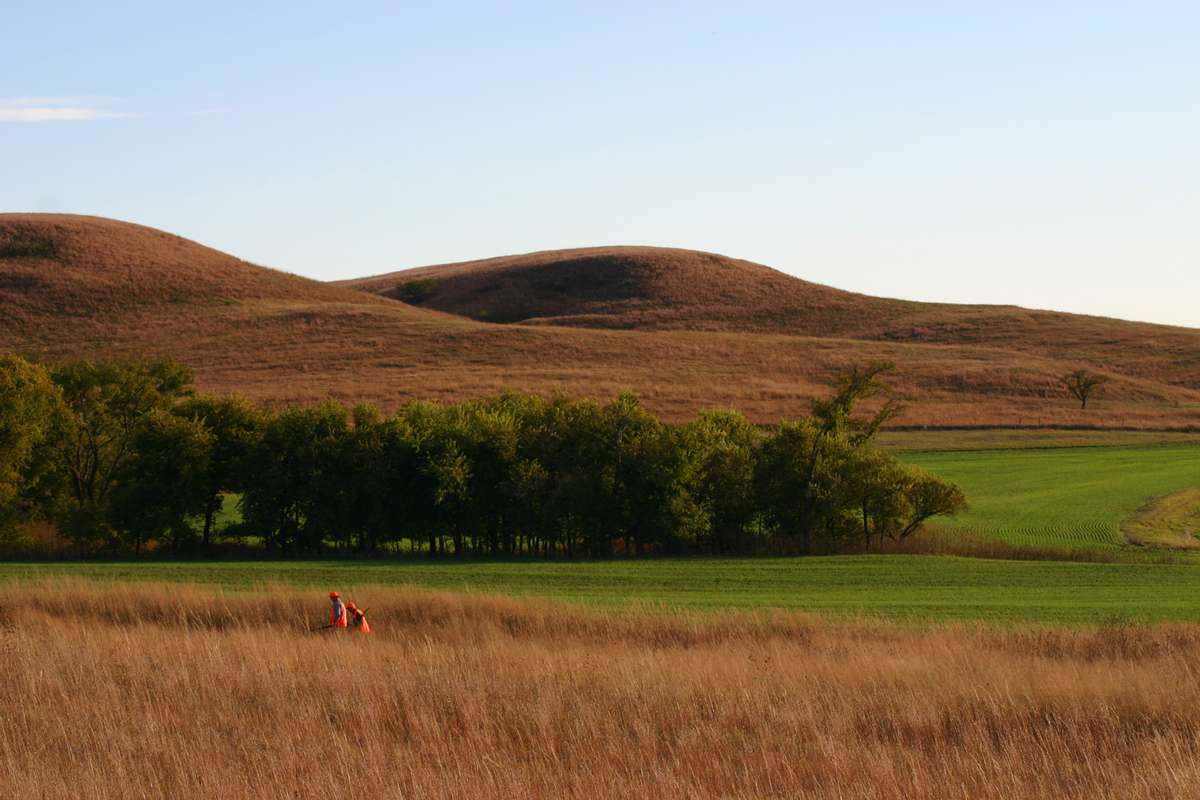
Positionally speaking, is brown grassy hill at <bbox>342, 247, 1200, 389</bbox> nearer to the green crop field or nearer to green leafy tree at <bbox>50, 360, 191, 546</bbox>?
the green crop field

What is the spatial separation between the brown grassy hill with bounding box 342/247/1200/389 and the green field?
80303mm

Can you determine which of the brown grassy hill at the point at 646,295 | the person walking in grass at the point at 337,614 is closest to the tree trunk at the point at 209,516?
the person walking in grass at the point at 337,614

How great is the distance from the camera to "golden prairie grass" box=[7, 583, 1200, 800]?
9.71 metres

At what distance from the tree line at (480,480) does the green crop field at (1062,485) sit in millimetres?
5639

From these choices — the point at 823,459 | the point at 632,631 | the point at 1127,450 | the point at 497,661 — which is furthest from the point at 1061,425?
the point at 497,661

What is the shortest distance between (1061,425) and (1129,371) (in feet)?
112

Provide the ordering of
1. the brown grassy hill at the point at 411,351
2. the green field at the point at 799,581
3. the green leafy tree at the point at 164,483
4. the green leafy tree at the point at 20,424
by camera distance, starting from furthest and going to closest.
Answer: the brown grassy hill at the point at 411,351
the green leafy tree at the point at 20,424
the green leafy tree at the point at 164,483
the green field at the point at 799,581

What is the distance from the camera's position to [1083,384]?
301ft

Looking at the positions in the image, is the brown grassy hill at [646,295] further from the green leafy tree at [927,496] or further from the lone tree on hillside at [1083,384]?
the green leafy tree at [927,496]

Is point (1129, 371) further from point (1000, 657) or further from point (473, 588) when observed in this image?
point (1000, 657)

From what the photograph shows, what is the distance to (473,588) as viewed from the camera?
1115 inches

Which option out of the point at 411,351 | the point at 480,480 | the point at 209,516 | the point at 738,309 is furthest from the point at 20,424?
the point at 738,309

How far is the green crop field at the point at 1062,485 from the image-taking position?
42.9m

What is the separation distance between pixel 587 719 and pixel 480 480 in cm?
2956
